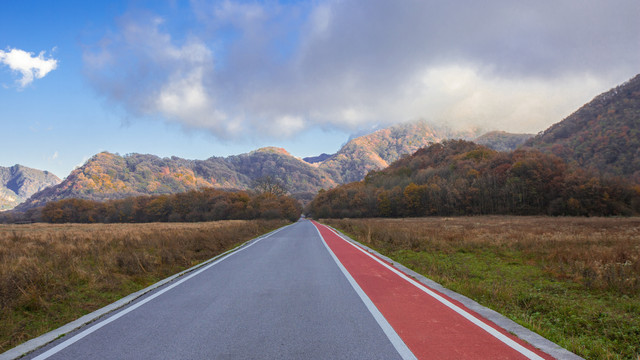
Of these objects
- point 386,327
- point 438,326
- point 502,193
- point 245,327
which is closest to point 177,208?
point 502,193

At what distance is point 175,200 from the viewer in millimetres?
90688

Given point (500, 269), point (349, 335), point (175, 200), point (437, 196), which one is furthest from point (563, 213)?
point (175, 200)

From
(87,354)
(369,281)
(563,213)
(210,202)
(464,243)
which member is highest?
(210,202)

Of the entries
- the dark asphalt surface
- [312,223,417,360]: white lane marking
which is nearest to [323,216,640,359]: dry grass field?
[312,223,417,360]: white lane marking

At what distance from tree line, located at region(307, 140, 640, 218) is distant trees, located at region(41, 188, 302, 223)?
963 inches

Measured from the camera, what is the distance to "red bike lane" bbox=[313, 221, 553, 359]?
3271 millimetres

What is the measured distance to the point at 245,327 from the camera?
4047 mm

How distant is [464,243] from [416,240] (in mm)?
2233

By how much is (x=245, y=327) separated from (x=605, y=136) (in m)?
119

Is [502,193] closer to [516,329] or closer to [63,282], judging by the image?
[516,329]

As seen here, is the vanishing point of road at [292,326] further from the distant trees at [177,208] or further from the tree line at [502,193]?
the tree line at [502,193]

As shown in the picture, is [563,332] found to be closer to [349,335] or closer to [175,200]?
[349,335]

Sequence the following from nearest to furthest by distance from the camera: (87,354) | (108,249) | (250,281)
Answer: (87,354)
(250,281)
(108,249)

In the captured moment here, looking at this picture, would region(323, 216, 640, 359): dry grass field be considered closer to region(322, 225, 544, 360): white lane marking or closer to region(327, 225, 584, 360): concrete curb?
region(327, 225, 584, 360): concrete curb
